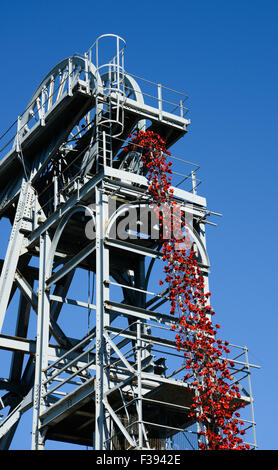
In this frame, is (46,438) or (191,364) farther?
A: (46,438)

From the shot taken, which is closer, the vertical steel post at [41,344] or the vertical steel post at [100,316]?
the vertical steel post at [100,316]

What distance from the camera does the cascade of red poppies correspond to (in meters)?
22.7

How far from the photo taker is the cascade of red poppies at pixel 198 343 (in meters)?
22.7

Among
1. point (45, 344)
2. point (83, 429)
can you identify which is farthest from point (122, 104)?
point (83, 429)

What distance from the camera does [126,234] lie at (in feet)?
92.9

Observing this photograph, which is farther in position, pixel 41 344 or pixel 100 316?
pixel 41 344

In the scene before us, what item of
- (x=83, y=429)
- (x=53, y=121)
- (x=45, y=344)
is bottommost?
(x=83, y=429)

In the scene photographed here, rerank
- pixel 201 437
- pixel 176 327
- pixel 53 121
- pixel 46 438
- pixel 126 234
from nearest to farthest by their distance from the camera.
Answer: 1. pixel 201 437
2. pixel 176 327
3. pixel 46 438
4. pixel 126 234
5. pixel 53 121

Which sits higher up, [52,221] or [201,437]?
[52,221]

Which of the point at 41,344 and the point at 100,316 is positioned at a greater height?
the point at 41,344

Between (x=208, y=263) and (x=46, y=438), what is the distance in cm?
665

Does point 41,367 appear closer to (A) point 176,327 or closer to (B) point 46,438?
(B) point 46,438

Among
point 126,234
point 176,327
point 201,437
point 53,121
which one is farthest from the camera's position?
point 53,121

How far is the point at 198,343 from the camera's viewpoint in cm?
2372
